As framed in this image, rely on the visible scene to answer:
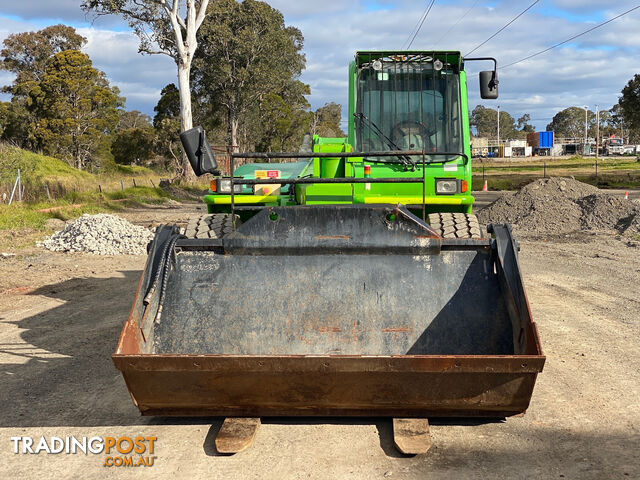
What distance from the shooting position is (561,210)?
17656mm

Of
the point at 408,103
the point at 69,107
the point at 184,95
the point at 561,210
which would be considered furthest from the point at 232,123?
the point at 408,103

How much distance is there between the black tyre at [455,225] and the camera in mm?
5773

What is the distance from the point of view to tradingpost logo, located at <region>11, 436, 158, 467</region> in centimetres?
416

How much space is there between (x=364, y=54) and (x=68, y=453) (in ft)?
17.6

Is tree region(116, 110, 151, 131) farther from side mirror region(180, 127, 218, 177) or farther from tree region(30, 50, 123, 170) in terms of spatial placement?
side mirror region(180, 127, 218, 177)

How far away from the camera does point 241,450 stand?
13.7 ft

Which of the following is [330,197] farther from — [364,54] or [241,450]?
[241,450]

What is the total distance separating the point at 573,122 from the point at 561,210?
386 ft

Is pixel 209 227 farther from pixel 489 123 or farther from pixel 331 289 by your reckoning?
pixel 489 123

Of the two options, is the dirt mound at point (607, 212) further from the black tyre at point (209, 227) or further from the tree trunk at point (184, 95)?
the tree trunk at point (184, 95)

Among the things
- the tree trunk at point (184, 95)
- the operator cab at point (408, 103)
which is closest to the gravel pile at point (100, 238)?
the operator cab at point (408, 103)

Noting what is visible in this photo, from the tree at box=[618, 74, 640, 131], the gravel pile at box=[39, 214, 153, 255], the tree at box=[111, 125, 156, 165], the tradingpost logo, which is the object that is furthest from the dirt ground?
the tree at box=[111, 125, 156, 165]

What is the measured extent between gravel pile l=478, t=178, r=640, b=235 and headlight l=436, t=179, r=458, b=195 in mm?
10434

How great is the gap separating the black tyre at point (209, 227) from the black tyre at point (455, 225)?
5.98 feet
